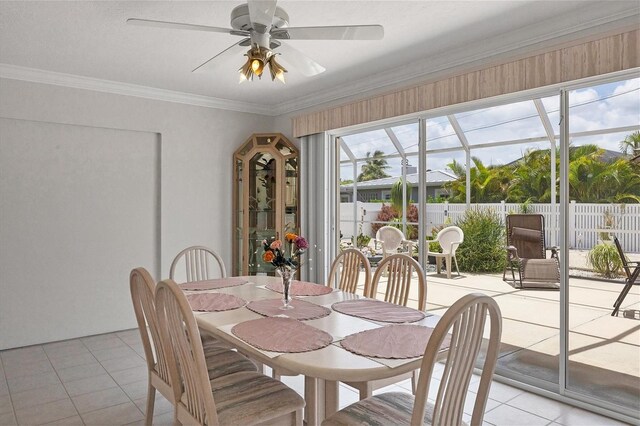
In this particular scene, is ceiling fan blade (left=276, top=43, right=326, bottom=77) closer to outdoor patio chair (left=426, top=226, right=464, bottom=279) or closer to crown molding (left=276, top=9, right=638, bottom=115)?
crown molding (left=276, top=9, right=638, bottom=115)

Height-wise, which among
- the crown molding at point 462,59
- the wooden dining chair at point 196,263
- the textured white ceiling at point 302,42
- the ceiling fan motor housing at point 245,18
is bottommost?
the wooden dining chair at point 196,263

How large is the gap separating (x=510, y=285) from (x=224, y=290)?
2206 millimetres

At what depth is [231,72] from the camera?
4008 millimetres

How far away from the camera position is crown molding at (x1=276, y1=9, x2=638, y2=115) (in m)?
2.66

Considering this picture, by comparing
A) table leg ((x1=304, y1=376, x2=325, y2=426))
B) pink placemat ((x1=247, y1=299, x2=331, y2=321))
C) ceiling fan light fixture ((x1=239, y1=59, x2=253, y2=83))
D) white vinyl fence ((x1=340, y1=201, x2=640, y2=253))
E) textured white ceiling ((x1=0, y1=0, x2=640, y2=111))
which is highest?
textured white ceiling ((x1=0, y1=0, x2=640, y2=111))

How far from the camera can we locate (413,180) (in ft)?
13.2

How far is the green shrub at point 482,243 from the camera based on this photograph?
3489 millimetres

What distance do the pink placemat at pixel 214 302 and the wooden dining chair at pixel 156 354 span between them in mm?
283

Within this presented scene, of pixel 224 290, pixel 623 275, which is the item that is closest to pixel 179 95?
pixel 224 290

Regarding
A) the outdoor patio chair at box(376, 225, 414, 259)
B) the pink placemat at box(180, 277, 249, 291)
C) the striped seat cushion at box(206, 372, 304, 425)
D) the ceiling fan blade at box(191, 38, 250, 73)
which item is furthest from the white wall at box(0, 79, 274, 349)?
the striped seat cushion at box(206, 372, 304, 425)

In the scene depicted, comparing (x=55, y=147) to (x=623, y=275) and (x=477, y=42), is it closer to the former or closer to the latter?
(x=477, y=42)

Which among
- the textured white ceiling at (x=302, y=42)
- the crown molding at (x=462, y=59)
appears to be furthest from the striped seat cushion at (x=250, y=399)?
the crown molding at (x=462, y=59)

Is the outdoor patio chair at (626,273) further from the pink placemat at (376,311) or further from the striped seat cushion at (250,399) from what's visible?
the striped seat cushion at (250,399)

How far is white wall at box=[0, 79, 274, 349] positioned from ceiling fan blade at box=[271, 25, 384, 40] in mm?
2832
